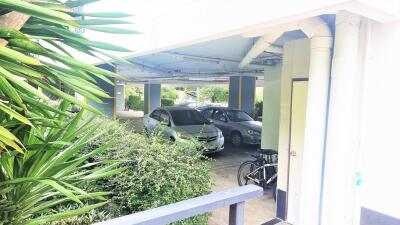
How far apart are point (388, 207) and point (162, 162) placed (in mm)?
2572

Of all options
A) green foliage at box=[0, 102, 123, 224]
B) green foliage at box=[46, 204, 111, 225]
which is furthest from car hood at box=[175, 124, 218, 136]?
green foliage at box=[0, 102, 123, 224]

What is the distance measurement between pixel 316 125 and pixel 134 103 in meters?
29.0

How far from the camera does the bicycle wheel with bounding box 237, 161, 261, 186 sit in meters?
6.14

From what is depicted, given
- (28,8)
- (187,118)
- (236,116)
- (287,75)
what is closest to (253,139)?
(236,116)

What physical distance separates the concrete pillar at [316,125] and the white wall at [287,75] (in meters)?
0.83

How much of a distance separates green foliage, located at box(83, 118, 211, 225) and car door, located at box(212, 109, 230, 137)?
7.03 m

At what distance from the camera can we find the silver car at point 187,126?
9.04 meters

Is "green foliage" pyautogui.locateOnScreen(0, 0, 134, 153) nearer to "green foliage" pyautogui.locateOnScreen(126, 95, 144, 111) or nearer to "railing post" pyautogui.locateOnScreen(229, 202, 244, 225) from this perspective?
"railing post" pyautogui.locateOnScreen(229, 202, 244, 225)

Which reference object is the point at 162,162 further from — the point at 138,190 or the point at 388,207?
the point at 388,207

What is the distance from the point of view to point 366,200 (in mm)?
3123

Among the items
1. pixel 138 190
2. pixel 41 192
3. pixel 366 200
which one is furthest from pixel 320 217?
pixel 41 192

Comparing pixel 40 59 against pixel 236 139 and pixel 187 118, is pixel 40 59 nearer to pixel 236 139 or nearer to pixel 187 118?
pixel 187 118

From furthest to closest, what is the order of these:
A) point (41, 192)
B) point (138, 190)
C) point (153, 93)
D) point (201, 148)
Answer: point (153, 93), point (201, 148), point (138, 190), point (41, 192)

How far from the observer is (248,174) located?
20.4 ft
